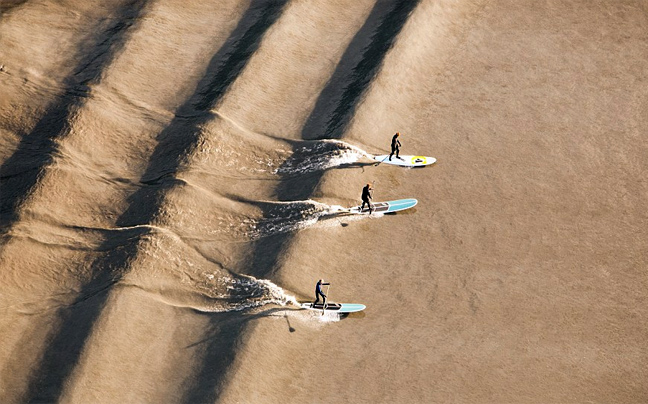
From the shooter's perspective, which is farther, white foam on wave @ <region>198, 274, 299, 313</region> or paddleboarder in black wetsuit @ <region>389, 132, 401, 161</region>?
paddleboarder in black wetsuit @ <region>389, 132, 401, 161</region>

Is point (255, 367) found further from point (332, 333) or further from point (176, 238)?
point (176, 238)

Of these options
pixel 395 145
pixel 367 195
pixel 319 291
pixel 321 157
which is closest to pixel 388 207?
pixel 367 195

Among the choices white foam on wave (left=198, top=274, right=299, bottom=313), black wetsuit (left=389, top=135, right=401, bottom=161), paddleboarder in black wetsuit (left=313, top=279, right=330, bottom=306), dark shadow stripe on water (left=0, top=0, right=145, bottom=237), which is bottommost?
white foam on wave (left=198, top=274, right=299, bottom=313)

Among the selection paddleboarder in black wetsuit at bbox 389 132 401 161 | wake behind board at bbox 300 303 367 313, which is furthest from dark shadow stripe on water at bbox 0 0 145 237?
paddleboarder in black wetsuit at bbox 389 132 401 161

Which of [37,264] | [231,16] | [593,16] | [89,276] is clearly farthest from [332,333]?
[593,16]

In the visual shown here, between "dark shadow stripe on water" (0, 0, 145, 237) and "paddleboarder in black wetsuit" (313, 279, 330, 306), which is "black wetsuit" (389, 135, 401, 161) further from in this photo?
"dark shadow stripe on water" (0, 0, 145, 237)
